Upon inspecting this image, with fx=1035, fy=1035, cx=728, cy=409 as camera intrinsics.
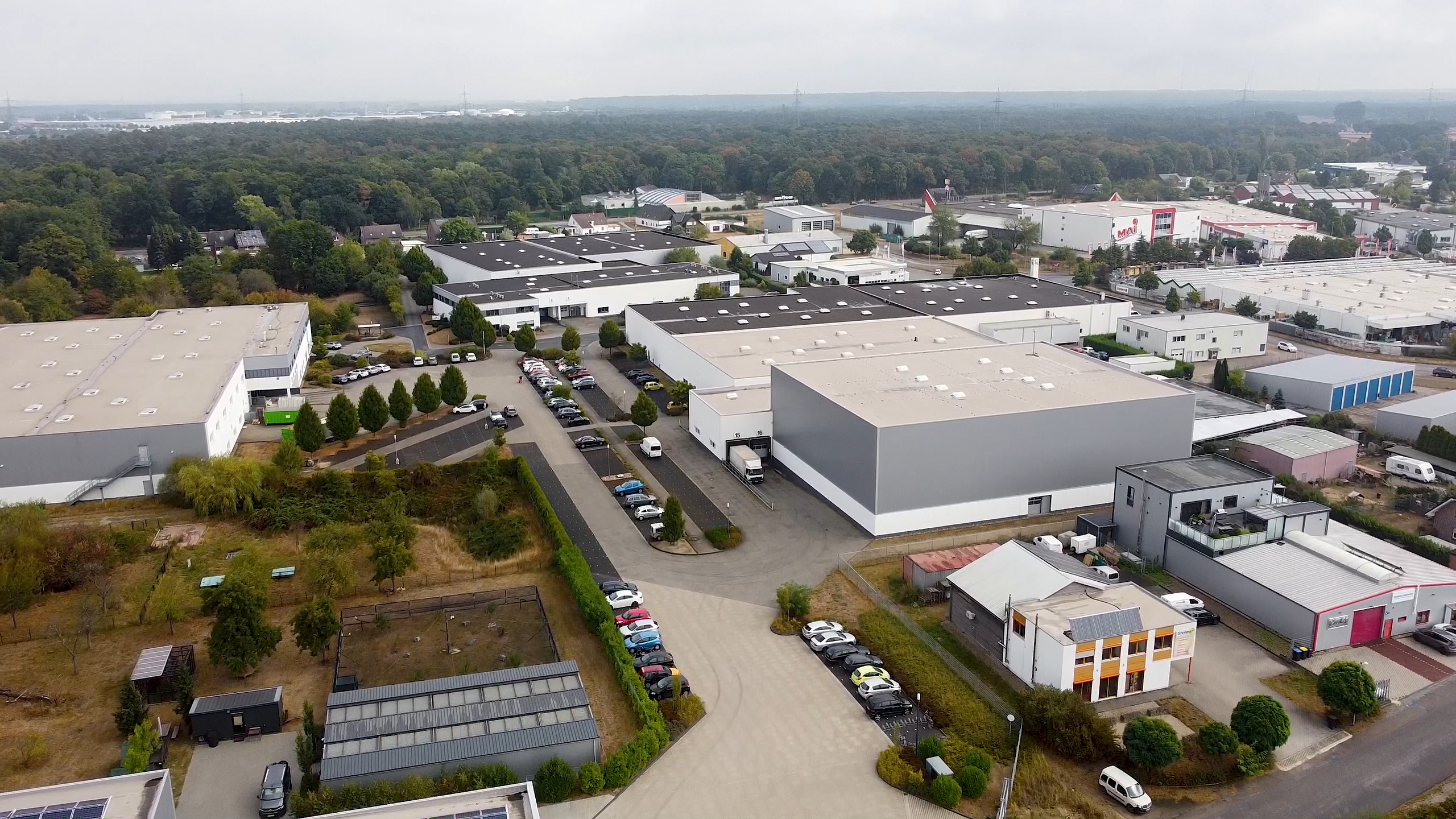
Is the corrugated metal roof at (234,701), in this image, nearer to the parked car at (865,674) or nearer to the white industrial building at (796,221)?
the parked car at (865,674)

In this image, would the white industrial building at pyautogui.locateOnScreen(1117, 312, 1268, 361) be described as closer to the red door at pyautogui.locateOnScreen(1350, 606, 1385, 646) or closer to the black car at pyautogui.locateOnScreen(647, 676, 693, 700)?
the red door at pyautogui.locateOnScreen(1350, 606, 1385, 646)

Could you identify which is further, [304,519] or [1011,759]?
[304,519]

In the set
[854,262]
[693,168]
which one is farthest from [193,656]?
[693,168]

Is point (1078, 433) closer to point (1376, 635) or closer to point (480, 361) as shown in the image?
point (1376, 635)

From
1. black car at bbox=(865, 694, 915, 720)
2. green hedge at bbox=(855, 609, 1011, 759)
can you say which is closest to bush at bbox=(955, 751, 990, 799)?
green hedge at bbox=(855, 609, 1011, 759)

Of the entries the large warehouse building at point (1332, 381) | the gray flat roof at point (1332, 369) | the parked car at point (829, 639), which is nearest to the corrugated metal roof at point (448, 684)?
the parked car at point (829, 639)
